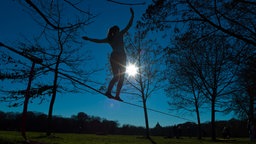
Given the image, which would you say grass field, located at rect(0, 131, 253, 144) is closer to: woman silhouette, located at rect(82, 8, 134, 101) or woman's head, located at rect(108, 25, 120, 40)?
woman silhouette, located at rect(82, 8, 134, 101)

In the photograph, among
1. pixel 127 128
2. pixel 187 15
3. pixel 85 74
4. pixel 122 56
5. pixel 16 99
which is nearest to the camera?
pixel 122 56

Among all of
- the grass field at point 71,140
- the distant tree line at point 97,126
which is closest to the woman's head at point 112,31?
the grass field at point 71,140

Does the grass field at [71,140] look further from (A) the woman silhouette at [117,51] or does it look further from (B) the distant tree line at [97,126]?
(B) the distant tree line at [97,126]

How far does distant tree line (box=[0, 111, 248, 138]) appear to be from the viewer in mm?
49594

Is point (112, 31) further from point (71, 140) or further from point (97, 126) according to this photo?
point (97, 126)

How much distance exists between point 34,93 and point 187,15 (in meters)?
9.01

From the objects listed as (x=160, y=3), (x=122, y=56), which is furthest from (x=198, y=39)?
(x=122, y=56)

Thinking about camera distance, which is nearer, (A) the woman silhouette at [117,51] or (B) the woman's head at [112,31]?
(A) the woman silhouette at [117,51]

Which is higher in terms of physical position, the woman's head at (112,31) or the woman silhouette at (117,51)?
the woman's head at (112,31)

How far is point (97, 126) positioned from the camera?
76.6 metres

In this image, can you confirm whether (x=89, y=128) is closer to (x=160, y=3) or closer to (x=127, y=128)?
(x=127, y=128)

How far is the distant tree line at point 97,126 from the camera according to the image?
49594 millimetres

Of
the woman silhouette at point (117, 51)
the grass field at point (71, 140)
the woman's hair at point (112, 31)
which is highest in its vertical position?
the woman's hair at point (112, 31)

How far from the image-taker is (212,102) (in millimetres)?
21328
